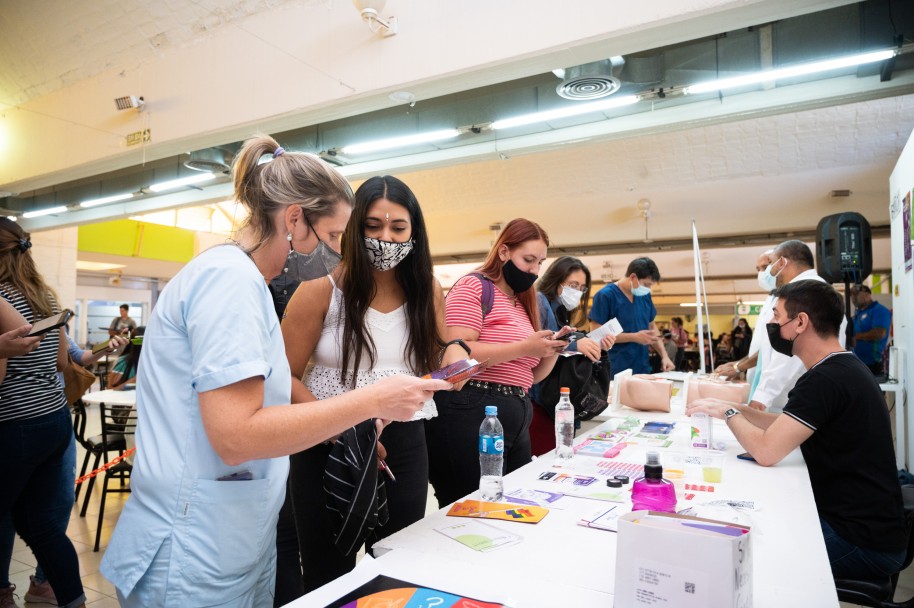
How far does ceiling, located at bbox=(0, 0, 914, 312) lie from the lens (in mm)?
3791

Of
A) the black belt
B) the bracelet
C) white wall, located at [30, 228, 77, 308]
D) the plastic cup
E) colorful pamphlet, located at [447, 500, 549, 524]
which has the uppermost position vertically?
white wall, located at [30, 228, 77, 308]

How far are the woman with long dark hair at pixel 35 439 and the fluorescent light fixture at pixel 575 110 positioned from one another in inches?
129

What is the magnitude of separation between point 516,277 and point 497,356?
460mm

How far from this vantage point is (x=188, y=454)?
108 cm

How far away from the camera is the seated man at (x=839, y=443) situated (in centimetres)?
195

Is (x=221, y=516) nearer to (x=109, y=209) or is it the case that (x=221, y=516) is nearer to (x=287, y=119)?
(x=287, y=119)

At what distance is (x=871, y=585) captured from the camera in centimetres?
188

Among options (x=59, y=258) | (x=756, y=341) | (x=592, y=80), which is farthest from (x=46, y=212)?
(x=756, y=341)

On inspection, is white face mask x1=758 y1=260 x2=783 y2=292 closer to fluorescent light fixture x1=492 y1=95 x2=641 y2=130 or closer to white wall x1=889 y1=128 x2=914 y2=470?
white wall x1=889 y1=128 x2=914 y2=470

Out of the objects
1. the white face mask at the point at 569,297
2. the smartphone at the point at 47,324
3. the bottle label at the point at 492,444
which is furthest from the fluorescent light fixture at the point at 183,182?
the bottle label at the point at 492,444

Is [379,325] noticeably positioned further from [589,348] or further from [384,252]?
[589,348]

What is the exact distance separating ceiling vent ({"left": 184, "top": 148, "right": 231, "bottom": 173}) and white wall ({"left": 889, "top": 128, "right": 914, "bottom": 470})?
555 cm

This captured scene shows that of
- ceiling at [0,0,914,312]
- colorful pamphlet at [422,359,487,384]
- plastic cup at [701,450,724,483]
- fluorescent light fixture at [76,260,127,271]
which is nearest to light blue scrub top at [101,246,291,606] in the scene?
colorful pamphlet at [422,359,487,384]

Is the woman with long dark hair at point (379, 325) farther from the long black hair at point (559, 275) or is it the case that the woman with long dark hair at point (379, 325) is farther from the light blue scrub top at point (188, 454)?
the long black hair at point (559, 275)
